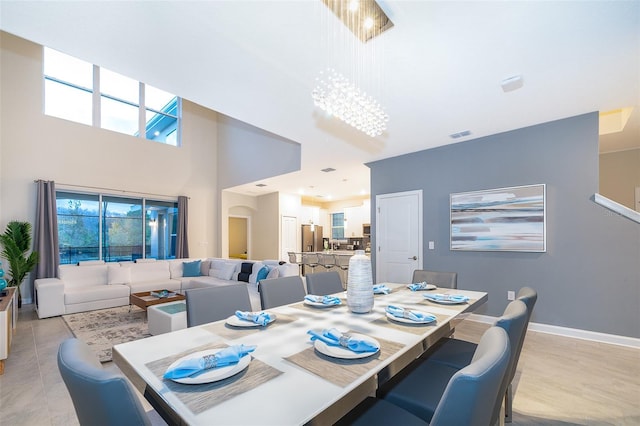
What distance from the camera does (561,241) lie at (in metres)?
3.61

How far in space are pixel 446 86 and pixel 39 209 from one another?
7.40 metres

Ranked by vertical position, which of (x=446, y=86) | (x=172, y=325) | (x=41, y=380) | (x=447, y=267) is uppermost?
(x=446, y=86)

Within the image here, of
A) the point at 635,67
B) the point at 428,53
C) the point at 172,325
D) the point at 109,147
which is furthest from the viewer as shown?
the point at 109,147

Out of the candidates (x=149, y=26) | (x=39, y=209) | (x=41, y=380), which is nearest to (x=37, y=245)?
(x=39, y=209)

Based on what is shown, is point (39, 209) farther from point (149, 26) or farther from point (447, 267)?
point (447, 267)

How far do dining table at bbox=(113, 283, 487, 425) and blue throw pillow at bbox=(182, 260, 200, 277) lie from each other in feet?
17.1

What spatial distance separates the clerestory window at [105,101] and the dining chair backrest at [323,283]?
6.35 meters

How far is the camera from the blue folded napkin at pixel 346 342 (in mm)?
1136

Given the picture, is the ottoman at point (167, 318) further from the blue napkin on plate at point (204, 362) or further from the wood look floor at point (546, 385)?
the blue napkin on plate at point (204, 362)

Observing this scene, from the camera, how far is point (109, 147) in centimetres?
680

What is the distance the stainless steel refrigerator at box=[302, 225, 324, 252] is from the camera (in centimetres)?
938

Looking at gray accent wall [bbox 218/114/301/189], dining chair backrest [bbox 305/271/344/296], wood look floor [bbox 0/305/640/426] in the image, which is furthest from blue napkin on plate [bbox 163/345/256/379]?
gray accent wall [bbox 218/114/301/189]

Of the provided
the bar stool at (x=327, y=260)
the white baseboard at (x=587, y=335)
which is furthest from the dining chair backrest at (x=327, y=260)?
the white baseboard at (x=587, y=335)

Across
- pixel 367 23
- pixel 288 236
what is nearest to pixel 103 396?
pixel 367 23
